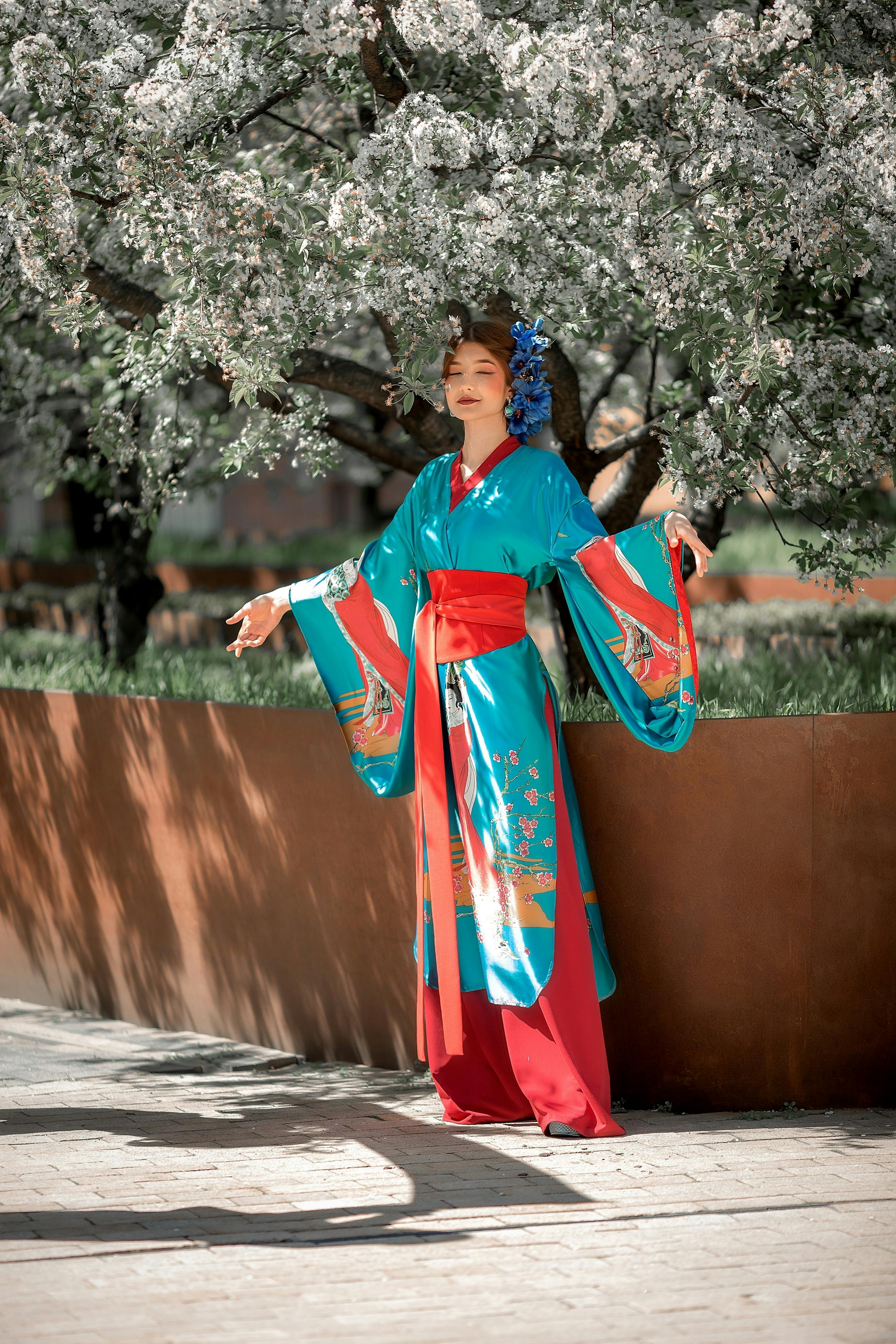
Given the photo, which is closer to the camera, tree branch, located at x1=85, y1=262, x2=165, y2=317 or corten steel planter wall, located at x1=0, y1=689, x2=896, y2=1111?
corten steel planter wall, located at x1=0, y1=689, x2=896, y2=1111

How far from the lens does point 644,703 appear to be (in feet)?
13.8

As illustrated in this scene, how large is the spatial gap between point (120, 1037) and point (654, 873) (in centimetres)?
212

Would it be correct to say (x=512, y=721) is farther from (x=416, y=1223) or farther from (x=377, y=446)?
(x=377, y=446)

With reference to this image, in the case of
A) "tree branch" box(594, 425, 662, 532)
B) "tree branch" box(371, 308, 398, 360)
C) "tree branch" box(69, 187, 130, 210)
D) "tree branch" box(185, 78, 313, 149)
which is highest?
"tree branch" box(185, 78, 313, 149)

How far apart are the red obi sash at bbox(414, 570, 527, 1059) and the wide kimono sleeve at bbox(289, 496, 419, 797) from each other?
216 millimetres

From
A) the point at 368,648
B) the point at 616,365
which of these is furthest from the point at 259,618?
the point at 616,365

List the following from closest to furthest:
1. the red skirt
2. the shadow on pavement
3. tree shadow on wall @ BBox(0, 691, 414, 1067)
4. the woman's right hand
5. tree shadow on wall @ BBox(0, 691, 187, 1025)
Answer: the shadow on pavement < the red skirt < the woman's right hand < tree shadow on wall @ BBox(0, 691, 414, 1067) < tree shadow on wall @ BBox(0, 691, 187, 1025)

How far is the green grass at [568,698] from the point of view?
4727mm

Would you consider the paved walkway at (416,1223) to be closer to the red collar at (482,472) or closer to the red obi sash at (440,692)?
the red obi sash at (440,692)

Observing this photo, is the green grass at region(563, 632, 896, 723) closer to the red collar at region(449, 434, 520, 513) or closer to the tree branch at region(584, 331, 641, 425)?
the red collar at region(449, 434, 520, 513)

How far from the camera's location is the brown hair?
168 inches

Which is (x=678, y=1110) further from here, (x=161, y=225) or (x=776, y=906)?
(x=161, y=225)

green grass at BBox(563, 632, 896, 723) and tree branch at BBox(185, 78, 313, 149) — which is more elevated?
tree branch at BBox(185, 78, 313, 149)

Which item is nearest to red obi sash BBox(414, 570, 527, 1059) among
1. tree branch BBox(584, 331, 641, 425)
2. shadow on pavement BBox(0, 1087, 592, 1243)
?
shadow on pavement BBox(0, 1087, 592, 1243)
